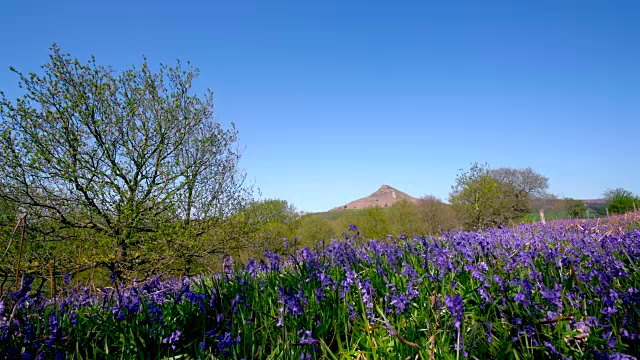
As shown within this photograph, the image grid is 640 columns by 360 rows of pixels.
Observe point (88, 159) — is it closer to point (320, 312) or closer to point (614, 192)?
point (320, 312)

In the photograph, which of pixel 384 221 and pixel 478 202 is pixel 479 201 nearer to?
pixel 478 202

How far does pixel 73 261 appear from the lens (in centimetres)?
1266

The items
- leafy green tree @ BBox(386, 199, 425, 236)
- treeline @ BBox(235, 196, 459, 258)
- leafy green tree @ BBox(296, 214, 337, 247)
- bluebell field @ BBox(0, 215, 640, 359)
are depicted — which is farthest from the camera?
leafy green tree @ BBox(386, 199, 425, 236)

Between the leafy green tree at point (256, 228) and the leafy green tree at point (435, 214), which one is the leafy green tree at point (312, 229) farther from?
the leafy green tree at point (256, 228)

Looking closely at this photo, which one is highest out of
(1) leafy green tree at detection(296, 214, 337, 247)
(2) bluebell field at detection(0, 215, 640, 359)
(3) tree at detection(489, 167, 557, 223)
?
(3) tree at detection(489, 167, 557, 223)

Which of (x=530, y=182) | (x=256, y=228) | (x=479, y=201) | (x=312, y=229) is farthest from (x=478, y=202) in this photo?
(x=530, y=182)

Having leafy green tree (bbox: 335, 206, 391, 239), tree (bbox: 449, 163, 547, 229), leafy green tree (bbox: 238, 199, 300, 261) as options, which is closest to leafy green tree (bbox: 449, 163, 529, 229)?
tree (bbox: 449, 163, 547, 229)

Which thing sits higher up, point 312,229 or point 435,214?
point 435,214

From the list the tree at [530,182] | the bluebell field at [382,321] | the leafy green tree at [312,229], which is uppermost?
the tree at [530,182]

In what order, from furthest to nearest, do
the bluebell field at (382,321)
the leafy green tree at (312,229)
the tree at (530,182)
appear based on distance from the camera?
the tree at (530,182)
the leafy green tree at (312,229)
the bluebell field at (382,321)

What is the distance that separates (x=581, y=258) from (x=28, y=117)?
1562cm

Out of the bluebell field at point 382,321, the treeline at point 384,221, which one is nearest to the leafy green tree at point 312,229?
the treeline at point 384,221

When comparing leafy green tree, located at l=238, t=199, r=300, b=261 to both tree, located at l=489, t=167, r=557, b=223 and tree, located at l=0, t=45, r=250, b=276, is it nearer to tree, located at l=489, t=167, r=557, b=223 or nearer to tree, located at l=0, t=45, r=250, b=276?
tree, located at l=0, t=45, r=250, b=276

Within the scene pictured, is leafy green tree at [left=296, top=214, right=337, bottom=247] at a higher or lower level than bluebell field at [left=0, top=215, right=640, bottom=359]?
higher
